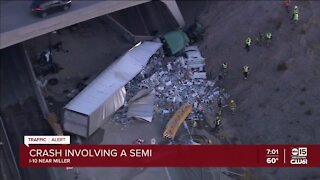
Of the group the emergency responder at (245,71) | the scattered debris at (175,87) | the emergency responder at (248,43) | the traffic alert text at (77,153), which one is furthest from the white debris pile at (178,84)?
the traffic alert text at (77,153)

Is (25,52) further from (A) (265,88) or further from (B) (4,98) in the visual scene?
(A) (265,88)

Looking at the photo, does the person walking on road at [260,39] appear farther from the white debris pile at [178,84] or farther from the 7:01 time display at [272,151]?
the 7:01 time display at [272,151]

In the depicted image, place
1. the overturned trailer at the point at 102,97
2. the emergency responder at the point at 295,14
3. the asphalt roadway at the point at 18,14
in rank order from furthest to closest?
the emergency responder at the point at 295,14, the asphalt roadway at the point at 18,14, the overturned trailer at the point at 102,97

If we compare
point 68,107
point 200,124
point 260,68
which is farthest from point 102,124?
point 260,68

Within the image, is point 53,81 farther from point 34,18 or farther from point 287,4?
point 287,4

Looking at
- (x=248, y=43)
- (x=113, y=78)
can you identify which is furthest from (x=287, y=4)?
(x=113, y=78)
